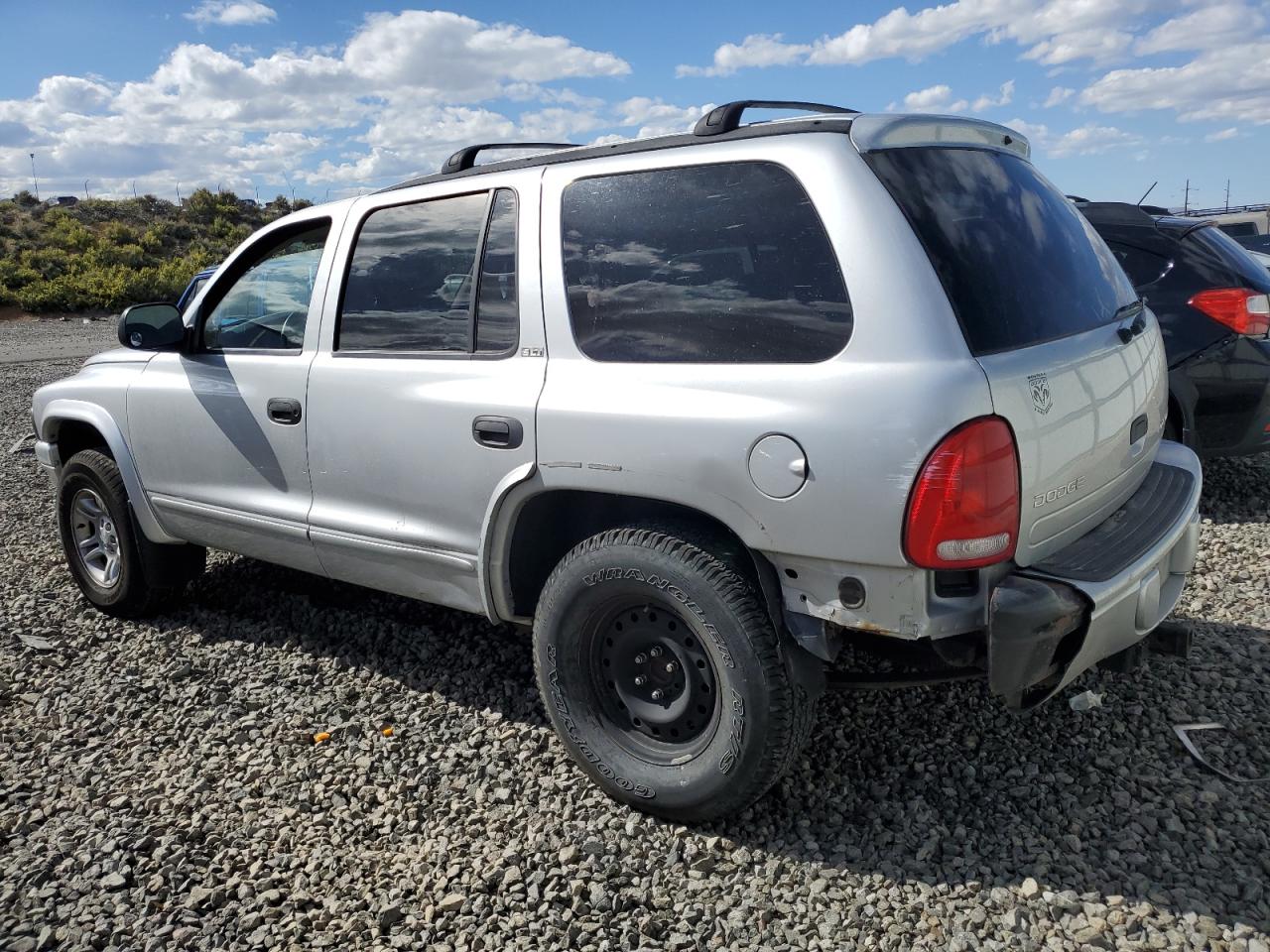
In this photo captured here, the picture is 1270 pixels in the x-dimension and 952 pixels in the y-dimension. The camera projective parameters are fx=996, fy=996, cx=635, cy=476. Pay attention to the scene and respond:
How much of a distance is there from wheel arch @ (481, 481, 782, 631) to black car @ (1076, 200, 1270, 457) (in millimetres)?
3644

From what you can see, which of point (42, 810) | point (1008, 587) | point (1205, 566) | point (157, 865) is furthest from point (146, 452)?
point (1205, 566)

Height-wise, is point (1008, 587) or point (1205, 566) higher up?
point (1008, 587)

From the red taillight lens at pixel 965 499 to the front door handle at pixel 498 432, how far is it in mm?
1226

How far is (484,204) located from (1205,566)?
3859mm

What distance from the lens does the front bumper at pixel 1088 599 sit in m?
2.41

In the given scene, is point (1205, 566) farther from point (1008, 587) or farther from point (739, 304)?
point (739, 304)

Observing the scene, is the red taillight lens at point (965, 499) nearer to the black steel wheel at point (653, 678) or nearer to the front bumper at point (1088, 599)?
the front bumper at point (1088, 599)

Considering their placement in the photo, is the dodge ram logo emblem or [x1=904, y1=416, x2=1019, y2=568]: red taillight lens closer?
[x1=904, y1=416, x2=1019, y2=568]: red taillight lens

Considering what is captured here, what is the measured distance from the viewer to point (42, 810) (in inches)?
127

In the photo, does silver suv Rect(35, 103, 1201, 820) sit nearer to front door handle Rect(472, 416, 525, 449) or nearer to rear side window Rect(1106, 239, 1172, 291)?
front door handle Rect(472, 416, 525, 449)

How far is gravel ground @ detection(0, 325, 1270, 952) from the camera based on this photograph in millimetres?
2604

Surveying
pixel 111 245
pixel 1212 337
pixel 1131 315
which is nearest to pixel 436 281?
pixel 1131 315

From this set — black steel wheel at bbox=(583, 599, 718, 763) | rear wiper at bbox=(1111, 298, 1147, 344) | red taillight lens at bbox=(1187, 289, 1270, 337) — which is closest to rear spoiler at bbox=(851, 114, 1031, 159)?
rear wiper at bbox=(1111, 298, 1147, 344)

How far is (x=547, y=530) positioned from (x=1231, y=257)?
14.5 ft
